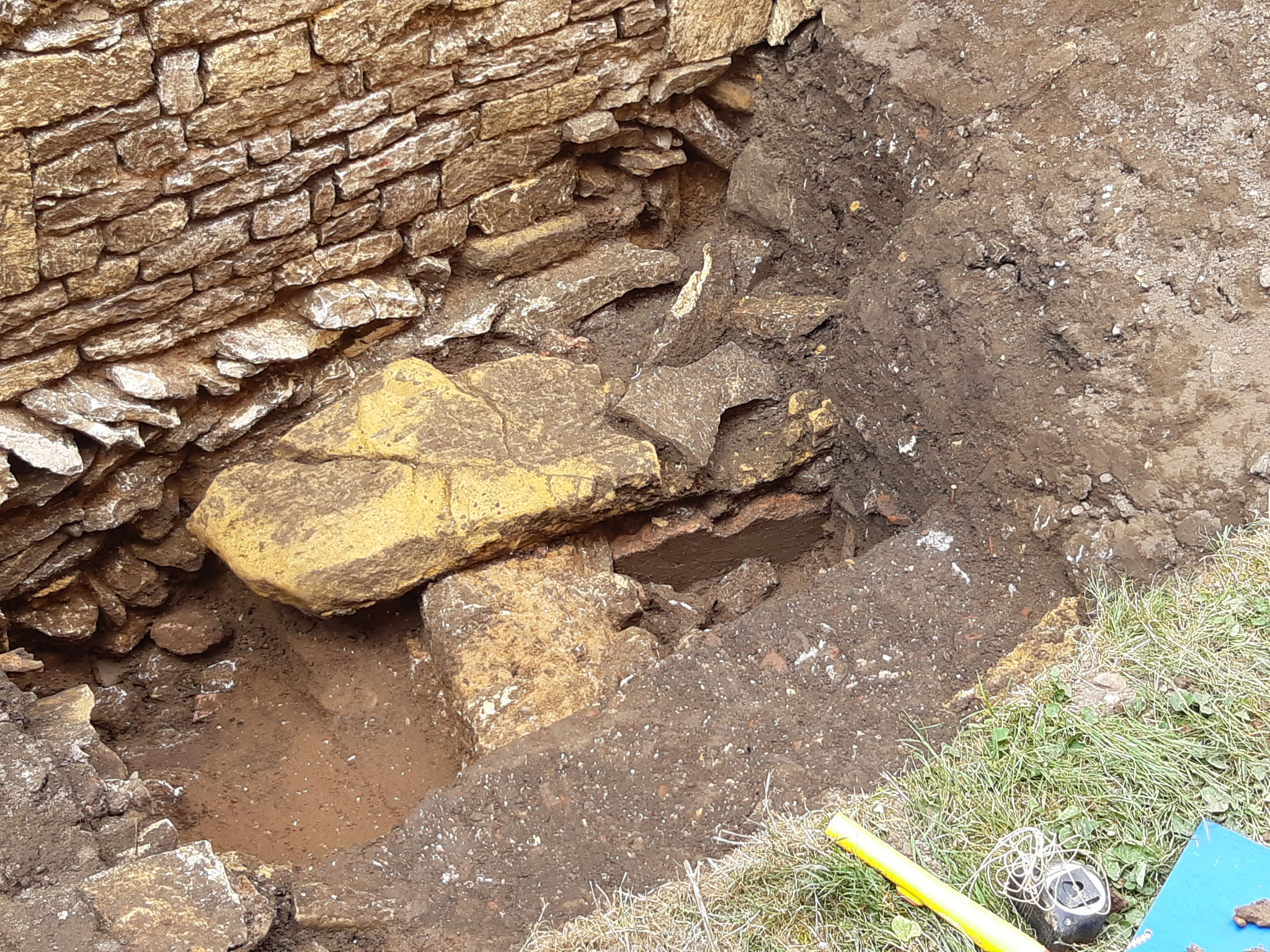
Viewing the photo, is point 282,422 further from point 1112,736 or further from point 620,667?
point 1112,736

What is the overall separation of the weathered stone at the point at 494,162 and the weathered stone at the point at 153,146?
3.08 feet

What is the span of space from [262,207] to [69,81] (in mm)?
692

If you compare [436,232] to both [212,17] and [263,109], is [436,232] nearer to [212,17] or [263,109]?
[263,109]

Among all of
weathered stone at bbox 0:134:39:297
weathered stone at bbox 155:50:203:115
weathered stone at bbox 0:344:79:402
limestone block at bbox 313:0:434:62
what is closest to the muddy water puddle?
weathered stone at bbox 0:344:79:402

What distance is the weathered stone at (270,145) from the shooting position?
10.9 ft

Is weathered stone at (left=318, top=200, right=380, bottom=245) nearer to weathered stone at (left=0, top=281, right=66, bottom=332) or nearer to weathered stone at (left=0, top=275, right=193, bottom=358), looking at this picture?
weathered stone at (left=0, top=275, right=193, bottom=358)

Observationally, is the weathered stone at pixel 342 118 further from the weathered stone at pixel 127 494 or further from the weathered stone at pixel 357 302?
the weathered stone at pixel 127 494

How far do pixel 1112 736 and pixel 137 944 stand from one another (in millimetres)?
2145

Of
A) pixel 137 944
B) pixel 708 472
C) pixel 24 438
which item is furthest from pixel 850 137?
pixel 137 944

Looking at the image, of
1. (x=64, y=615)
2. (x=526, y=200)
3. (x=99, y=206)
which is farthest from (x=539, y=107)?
(x=64, y=615)

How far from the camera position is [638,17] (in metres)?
3.90

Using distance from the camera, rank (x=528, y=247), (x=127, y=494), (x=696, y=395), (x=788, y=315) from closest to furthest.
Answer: (x=127, y=494), (x=696, y=395), (x=788, y=315), (x=528, y=247)

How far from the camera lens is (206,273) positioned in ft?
11.4

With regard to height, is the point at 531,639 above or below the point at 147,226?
below
